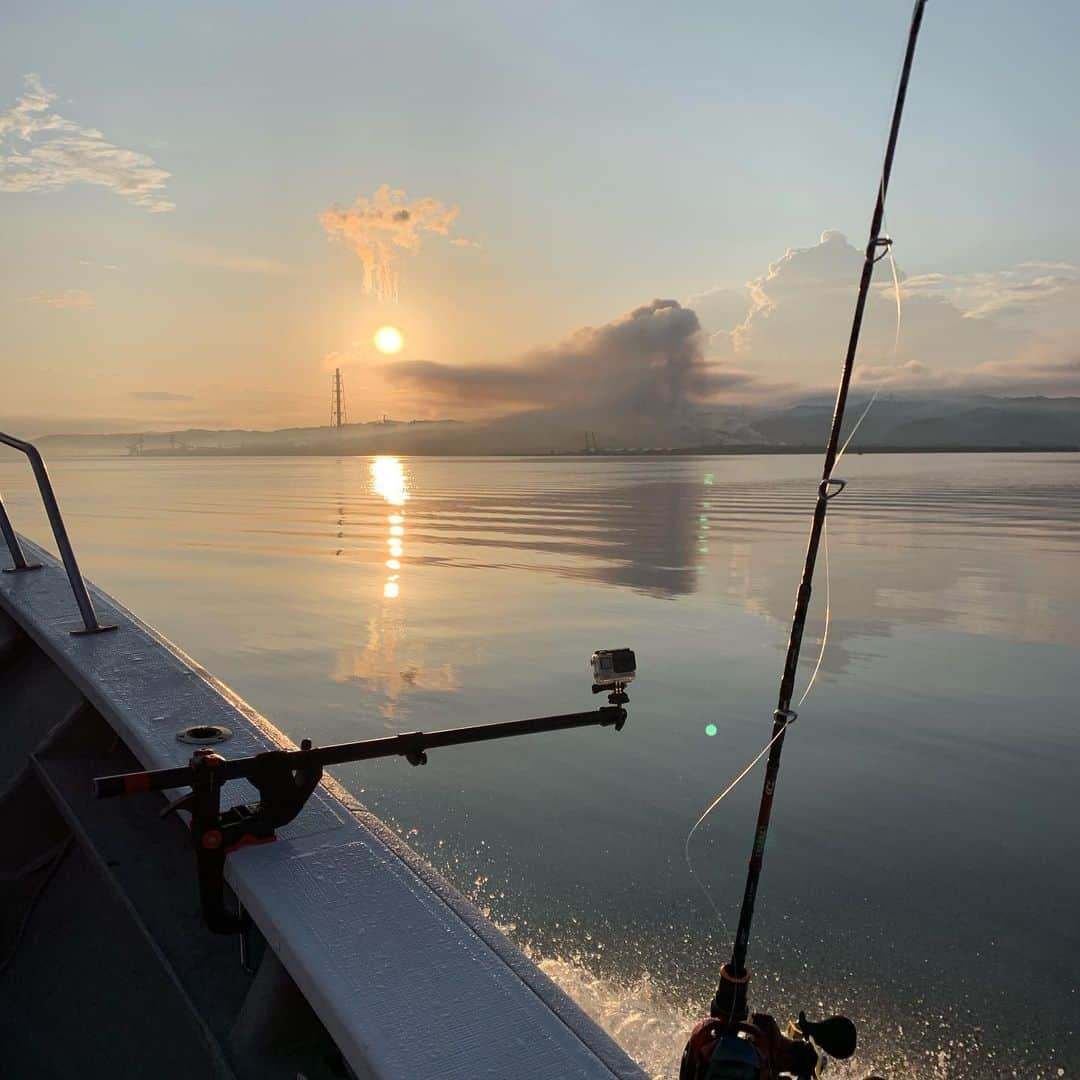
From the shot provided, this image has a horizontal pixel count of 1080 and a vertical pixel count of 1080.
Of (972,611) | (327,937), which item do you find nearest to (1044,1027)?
(327,937)

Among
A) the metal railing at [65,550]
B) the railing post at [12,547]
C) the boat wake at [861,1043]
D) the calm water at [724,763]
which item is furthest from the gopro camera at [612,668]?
the railing post at [12,547]

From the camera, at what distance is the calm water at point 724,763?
341 centimetres

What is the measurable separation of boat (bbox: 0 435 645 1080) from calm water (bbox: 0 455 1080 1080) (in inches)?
58.2

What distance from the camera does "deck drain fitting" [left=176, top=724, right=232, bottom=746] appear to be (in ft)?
8.40

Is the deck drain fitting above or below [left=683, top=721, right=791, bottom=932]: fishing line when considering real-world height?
above

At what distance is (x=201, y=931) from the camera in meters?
2.35

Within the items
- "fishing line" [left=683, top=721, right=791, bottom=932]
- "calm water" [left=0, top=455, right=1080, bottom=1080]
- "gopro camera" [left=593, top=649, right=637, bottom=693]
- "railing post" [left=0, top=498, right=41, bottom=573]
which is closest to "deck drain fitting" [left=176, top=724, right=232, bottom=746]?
"gopro camera" [left=593, top=649, right=637, bottom=693]

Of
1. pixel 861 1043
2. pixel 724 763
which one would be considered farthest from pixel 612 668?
pixel 724 763

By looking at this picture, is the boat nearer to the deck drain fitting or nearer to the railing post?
the deck drain fitting

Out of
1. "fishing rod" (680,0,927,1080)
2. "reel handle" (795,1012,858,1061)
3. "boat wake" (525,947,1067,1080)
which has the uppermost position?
A: "fishing rod" (680,0,927,1080)

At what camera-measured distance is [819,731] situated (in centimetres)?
624

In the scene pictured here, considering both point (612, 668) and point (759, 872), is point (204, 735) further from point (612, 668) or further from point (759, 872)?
point (759, 872)

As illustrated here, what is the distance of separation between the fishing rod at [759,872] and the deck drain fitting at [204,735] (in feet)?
4.98

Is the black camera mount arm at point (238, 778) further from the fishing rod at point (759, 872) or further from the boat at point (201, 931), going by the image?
the fishing rod at point (759, 872)
